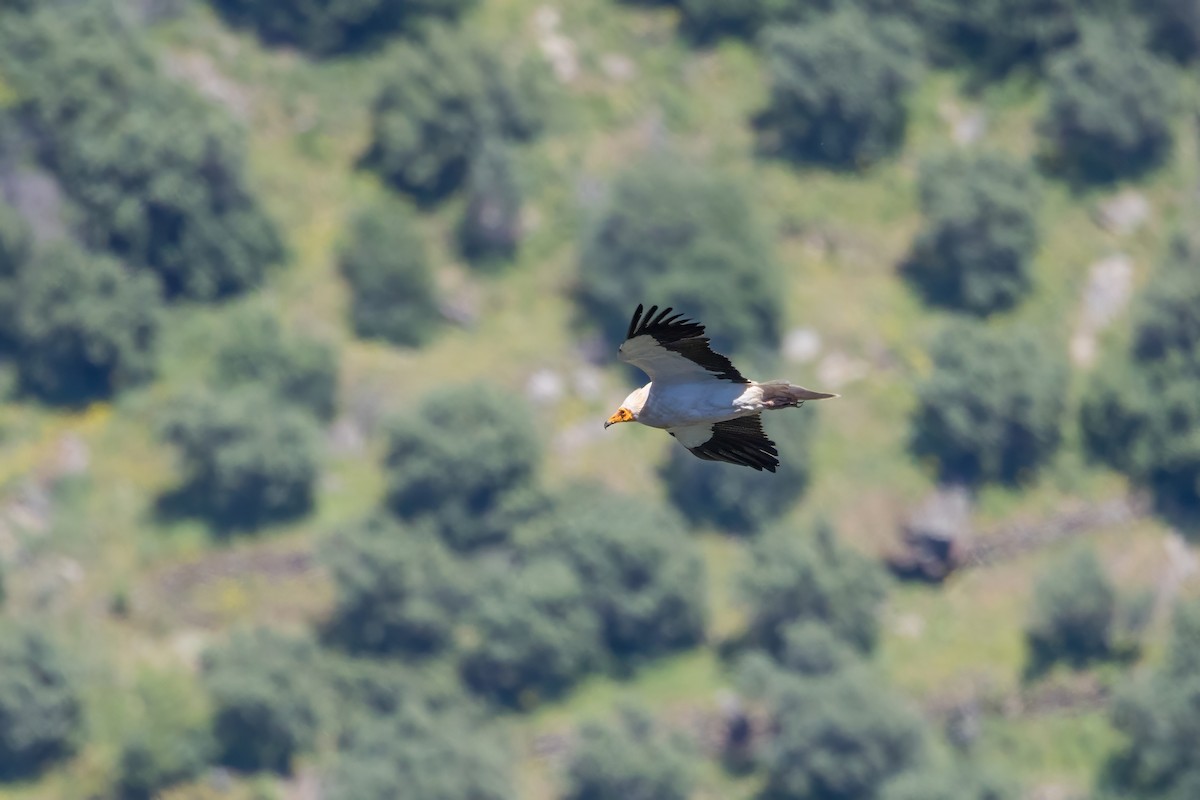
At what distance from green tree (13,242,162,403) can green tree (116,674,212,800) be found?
15.6 meters

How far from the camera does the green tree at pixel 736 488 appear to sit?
9406 cm

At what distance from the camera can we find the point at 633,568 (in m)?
92.1

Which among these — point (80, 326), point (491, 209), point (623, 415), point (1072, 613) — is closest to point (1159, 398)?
point (1072, 613)

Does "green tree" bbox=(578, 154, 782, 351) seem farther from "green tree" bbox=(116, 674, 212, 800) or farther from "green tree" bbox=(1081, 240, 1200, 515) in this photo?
"green tree" bbox=(116, 674, 212, 800)

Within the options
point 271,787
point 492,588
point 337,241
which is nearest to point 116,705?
point 271,787

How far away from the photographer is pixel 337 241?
99.9 m

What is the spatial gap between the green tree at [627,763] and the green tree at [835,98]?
32.9 meters

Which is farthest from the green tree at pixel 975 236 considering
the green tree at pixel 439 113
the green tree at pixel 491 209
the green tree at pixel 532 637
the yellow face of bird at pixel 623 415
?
the yellow face of bird at pixel 623 415

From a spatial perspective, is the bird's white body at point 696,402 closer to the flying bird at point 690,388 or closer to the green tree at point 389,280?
the flying bird at point 690,388

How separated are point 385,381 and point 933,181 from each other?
26642 millimetres

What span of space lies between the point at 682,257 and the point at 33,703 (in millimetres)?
36038

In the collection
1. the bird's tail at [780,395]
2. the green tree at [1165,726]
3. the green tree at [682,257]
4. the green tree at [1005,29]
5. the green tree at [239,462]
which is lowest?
the bird's tail at [780,395]

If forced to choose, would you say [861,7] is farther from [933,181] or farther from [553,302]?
[553,302]

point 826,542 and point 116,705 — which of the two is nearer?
point 116,705
